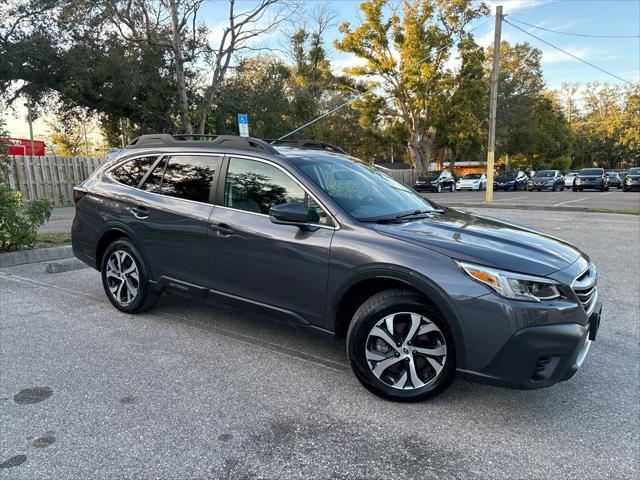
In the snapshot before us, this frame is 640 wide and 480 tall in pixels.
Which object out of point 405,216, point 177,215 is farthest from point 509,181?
point 177,215

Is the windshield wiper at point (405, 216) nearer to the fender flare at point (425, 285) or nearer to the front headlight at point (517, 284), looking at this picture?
the fender flare at point (425, 285)

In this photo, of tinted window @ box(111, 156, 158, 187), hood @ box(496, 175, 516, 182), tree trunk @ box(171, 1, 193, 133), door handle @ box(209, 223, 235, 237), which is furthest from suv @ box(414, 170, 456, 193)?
door handle @ box(209, 223, 235, 237)

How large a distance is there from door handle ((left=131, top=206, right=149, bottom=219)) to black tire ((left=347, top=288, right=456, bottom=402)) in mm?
2356

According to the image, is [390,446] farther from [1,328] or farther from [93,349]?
[1,328]

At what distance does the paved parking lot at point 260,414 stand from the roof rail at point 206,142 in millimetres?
1680

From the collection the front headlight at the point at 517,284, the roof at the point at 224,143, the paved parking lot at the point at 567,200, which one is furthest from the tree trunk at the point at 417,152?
the front headlight at the point at 517,284

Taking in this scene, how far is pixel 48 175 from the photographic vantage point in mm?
19406

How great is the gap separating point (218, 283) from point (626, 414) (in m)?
3.05

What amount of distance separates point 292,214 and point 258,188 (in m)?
0.65

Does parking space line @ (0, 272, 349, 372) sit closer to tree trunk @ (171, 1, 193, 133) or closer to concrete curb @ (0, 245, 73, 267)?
concrete curb @ (0, 245, 73, 267)

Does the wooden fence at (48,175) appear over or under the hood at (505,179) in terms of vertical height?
over

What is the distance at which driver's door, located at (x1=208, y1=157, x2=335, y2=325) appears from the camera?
3314mm

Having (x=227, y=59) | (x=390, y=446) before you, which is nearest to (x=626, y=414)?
(x=390, y=446)

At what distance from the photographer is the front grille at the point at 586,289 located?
9.33 feet
